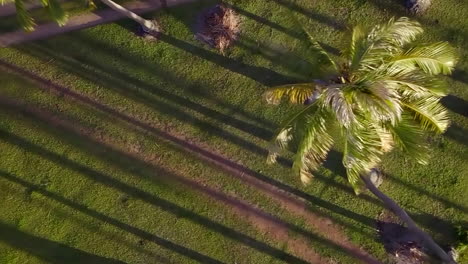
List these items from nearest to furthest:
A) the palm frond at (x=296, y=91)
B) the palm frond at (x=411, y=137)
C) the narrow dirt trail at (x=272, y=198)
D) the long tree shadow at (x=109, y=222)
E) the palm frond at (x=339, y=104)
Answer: the palm frond at (x=339, y=104) < the palm frond at (x=411, y=137) < the palm frond at (x=296, y=91) < the narrow dirt trail at (x=272, y=198) < the long tree shadow at (x=109, y=222)

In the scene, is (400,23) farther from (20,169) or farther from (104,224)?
(20,169)

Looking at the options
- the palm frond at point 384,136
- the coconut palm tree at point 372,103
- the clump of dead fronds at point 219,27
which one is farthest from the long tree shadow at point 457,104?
the clump of dead fronds at point 219,27

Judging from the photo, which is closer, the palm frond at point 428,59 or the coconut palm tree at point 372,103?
the coconut palm tree at point 372,103

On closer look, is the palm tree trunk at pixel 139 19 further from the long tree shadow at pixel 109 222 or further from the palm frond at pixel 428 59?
the palm frond at pixel 428 59

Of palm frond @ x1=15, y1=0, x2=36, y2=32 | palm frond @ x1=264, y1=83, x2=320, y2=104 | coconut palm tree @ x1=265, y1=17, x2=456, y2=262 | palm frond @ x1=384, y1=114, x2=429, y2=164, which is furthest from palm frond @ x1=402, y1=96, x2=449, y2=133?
palm frond @ x1=15, y1=0, x2=36, y2=32

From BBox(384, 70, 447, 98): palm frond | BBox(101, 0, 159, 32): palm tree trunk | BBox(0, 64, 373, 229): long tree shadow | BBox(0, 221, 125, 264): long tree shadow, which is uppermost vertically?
BBox(384, 70, 447, 98): palm frond

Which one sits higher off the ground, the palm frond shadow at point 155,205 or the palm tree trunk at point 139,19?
the palm tree trunk at point 139,19

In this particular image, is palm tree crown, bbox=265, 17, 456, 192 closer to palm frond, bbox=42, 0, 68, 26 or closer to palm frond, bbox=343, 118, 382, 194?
palm frond, bbox=343, 118, 382, 194

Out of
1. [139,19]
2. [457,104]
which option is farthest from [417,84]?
[139,19]
